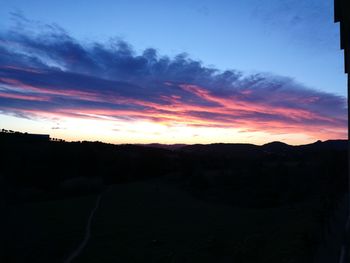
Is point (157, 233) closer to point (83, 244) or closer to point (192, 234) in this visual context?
point (192, 234)

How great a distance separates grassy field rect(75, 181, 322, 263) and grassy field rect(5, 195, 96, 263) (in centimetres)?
105

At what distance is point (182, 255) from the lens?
51.2ft

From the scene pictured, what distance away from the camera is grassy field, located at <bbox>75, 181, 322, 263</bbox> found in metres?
14.7

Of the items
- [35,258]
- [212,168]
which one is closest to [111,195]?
[35,258]

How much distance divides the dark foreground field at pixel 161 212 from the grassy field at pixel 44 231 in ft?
0.18

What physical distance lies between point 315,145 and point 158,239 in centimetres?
11017

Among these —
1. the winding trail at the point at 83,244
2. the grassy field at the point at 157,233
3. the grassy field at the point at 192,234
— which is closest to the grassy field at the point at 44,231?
the grassy field at the point at 157,233

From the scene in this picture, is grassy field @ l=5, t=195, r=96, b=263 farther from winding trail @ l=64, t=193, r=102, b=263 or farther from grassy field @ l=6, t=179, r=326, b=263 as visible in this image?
winding trail @ l=64, t=193, r=102, b=263

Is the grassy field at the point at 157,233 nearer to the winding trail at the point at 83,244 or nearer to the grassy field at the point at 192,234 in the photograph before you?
the grassy field at the point at 192,234

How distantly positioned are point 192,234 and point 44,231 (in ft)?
25.9

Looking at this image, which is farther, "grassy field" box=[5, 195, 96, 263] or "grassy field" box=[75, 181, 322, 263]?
"grassy field" box=[5, 195, 96, 263]

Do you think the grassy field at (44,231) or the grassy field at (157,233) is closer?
the grassy field at (157,233)

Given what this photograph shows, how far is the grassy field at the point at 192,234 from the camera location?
48.3 ft

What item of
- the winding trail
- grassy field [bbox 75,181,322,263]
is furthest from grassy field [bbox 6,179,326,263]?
the winding trail
